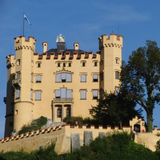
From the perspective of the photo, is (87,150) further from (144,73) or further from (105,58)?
(105,58)

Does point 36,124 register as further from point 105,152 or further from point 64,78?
point 105,152

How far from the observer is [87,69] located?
85438 mm

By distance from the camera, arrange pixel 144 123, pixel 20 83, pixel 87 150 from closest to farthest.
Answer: pixel 87 150, pixel 144 123, pixel 20 83

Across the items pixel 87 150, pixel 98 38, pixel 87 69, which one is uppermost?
pixel 98 38

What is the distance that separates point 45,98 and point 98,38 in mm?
14220

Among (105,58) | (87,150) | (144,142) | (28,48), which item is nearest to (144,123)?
(144,142)

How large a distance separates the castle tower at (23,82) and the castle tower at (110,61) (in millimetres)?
12274

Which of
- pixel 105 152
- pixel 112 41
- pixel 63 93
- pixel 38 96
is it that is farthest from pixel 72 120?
pixel 105 152

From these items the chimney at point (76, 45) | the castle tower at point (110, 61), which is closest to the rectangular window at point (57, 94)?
the castle tower at point (110, 61)

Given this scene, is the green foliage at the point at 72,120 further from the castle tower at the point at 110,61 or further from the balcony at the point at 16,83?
Answer: the balcony at the point at 16,83

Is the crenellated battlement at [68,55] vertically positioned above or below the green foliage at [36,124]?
above

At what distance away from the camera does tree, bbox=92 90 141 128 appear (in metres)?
66.6

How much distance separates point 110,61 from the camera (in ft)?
274

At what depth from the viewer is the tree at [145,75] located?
217 ft
